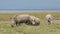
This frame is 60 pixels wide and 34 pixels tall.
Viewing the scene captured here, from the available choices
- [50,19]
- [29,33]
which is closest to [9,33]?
[29,33]

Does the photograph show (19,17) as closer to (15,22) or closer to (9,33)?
(15,22)

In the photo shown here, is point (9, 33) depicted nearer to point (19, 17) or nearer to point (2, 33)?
point (2, 33)

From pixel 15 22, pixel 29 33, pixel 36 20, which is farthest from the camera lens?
pixel 36 20

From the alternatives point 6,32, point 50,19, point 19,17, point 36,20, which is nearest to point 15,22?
point 19,17

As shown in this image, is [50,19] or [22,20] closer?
[22,20]

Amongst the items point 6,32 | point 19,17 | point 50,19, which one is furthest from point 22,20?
point 6,32

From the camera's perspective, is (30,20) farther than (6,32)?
Yes

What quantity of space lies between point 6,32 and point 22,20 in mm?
5900

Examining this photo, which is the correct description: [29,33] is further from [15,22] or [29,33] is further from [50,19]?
[50,19]

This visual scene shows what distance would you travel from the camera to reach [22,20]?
705 inches

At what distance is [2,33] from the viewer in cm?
1170

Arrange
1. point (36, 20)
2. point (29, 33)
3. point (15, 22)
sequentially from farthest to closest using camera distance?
point (36, 20) < point (15, 22) < point (29, 33)

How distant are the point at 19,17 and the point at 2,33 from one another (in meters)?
6.06

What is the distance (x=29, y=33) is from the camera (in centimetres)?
1159
